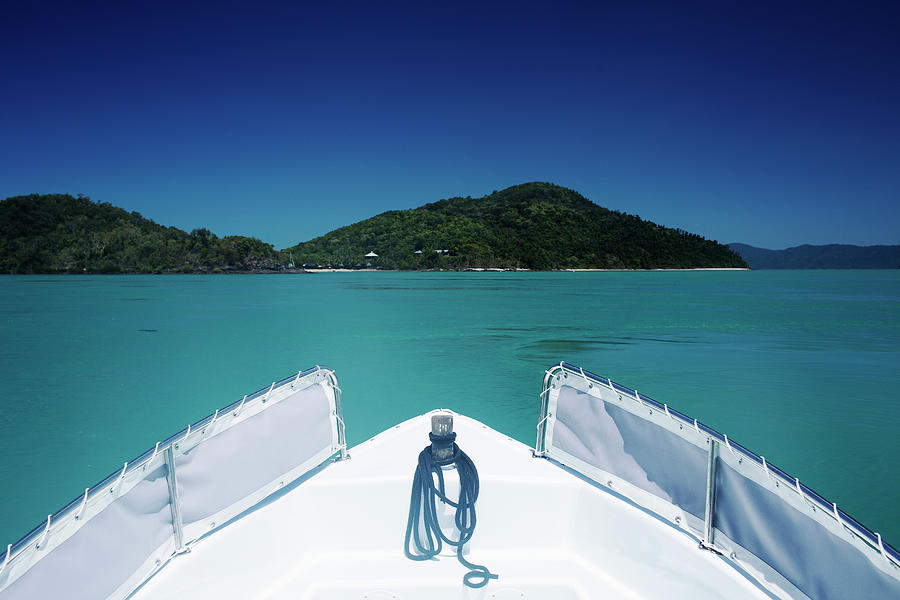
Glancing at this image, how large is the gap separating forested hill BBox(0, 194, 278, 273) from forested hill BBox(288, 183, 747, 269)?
26087mm

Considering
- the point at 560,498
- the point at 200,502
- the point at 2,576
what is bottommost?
the point at 560,498

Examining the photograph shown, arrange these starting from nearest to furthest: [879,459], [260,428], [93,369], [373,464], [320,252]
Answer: [260,428]
[373,464]
[879,459]
[93,369]
[320,252]

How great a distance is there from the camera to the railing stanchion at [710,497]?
2.15 m

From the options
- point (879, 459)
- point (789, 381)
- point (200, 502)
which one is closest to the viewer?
point (200, 502)

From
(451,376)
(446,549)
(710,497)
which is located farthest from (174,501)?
(451,376)

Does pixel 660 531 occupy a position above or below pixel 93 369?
above

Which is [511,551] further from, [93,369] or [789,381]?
[93,369]

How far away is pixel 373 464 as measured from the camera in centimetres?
307

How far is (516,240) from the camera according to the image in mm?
124438

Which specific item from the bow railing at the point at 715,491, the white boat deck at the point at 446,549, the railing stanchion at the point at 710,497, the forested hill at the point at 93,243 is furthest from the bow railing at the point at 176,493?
the forested hill at the point at 93,243

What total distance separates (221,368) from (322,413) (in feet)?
39.6

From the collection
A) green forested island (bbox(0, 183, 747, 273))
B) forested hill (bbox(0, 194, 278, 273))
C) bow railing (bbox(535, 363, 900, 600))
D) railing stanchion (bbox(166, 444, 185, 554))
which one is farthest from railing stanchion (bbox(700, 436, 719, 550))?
forested hill (bbox(0, 194, 278, 273))

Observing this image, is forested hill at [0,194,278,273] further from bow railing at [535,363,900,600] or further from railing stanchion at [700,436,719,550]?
railing stanchion at [700,436,719,550]

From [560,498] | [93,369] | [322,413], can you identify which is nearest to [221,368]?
[93,369]
